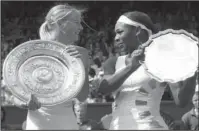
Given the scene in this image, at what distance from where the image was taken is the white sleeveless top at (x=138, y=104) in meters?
2.30

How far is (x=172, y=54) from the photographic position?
8.00 feet

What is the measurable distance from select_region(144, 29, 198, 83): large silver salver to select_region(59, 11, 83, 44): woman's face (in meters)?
0.39

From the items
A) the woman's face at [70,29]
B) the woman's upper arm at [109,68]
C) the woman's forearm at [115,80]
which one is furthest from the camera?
the woman's face at [70,29]

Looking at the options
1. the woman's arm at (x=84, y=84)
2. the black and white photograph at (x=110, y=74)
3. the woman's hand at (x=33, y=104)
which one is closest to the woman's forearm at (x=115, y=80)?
the black and white photograph at (x=110, y=74)

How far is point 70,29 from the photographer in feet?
8.21

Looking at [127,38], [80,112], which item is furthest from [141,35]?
[80,112]

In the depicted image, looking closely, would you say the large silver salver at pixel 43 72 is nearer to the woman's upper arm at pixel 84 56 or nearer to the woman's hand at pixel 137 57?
the woman's upper arm at pixel 84 56

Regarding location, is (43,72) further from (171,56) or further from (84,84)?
(171,56)

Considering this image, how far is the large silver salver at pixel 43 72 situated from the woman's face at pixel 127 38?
21cm

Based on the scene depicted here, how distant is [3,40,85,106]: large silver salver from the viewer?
2393mm

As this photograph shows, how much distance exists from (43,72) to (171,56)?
614mm

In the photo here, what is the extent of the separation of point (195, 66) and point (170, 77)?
124 mm

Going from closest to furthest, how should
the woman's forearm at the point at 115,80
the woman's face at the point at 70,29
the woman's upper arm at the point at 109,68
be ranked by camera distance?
the woman's forearm at the point at 115,80
the woman's upper arm at the point at 109,68
the woman's face at the point at 70,29

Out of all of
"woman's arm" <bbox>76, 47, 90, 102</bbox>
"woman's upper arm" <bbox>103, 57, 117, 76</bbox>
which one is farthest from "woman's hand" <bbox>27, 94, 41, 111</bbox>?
"woman's upper arm" <bbox>103, 57, 117, 76</bbox>
